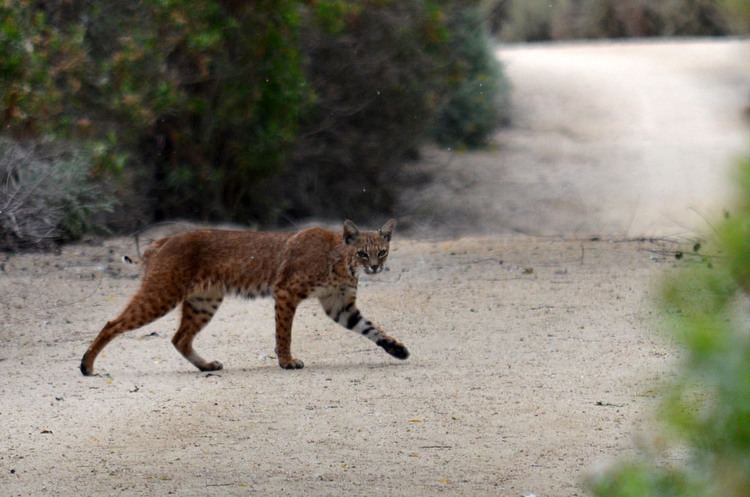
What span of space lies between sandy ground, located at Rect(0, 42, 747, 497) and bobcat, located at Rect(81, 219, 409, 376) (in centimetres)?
29

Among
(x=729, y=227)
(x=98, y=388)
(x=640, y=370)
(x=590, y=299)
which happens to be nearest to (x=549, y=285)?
(x=590, y=299)

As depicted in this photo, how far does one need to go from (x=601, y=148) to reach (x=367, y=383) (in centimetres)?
2008

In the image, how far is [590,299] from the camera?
12023 mm

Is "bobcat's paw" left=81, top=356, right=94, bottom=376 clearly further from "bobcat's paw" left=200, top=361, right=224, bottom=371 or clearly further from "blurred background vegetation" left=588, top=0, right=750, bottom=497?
"blurred background vegetation" left=588, top=0, right=750, bottom=497

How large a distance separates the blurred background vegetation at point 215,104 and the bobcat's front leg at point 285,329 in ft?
16.7

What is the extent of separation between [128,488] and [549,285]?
6.77 m

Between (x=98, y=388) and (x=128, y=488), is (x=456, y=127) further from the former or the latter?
(x=128, y=488)

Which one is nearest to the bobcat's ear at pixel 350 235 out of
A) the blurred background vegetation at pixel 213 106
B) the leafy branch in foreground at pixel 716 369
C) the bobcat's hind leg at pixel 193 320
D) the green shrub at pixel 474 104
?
the bobcat's hind leg at pixel 193 320

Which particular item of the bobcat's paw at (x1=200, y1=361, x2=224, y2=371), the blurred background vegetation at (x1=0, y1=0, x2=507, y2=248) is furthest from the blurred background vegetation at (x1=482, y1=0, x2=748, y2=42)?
the bobcat's paw at (x1=200, y1=361, x2=224, y2=371)

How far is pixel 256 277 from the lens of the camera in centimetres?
1003

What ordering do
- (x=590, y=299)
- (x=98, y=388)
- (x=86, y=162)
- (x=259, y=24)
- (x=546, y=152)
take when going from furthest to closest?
(x=546, y=152) < (x=259, y=24) < (x=86, y=162) < (x=590, y=299) < (x=98, y=388)

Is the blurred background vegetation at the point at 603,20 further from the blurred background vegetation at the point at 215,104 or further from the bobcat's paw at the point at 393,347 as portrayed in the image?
the bobcat's paw at the point at 393,347

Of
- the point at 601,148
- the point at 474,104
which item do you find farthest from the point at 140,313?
the point at 601,148

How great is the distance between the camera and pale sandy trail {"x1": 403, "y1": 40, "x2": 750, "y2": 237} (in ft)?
72.1
